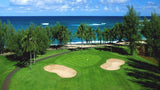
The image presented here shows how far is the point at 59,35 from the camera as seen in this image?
68812 millimetres

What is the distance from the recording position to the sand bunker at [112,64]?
4193 cm

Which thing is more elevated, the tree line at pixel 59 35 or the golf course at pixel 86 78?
the tree line at pixel 59 35

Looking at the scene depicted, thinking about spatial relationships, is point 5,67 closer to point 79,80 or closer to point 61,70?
point 61,70

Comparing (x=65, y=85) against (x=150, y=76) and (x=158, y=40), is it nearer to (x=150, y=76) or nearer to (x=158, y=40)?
(x=150, y=76)

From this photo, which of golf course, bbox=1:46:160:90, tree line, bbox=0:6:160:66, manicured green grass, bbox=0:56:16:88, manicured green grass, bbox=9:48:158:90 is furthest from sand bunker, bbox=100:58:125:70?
manicured green grass, bbox=0:56:16:88

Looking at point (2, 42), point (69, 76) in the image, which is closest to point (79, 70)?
point (69, 76)

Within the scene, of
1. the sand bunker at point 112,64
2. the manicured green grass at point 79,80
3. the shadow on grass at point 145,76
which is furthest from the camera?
the sand bunker at point 112,64

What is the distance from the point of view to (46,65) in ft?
141

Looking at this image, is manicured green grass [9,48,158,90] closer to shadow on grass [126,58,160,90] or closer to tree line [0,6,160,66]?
shadow on grass [126,58,160,90]

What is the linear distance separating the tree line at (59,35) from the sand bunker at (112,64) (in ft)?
35.3

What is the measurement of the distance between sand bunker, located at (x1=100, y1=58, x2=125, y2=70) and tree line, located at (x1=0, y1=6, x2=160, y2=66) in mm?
10763

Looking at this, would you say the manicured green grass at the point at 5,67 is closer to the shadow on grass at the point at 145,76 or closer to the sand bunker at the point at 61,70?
the sand bunker at the point at 61,70

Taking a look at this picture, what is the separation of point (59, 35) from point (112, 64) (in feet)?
111

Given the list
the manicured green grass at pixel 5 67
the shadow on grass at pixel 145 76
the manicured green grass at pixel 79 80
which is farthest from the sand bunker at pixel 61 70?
the shadow on grass at pixel 145 76
